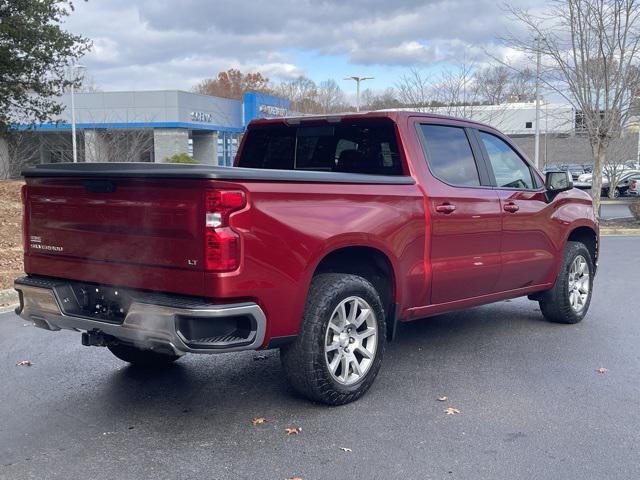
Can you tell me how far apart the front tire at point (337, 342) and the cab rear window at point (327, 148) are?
1.19 meters

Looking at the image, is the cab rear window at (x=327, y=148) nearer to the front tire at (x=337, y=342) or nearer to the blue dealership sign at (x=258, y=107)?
the front tire at (x=337, y=342)

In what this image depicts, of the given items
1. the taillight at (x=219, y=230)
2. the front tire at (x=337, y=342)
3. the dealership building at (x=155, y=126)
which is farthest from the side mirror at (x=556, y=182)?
the dealership building at (x=155, y=126)

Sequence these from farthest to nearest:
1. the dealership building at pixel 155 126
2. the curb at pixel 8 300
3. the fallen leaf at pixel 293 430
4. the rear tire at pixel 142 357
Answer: the dealership building at pixel 155 126 < the curb at pixel 8 300 < the rear tire at pixel 142 357 < the fallen leaf at pixel 293 430

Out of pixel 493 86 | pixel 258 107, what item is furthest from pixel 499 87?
pixel 258 107

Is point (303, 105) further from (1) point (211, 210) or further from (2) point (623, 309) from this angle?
(1) point (211, 210)

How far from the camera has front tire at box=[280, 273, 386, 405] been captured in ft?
14.8

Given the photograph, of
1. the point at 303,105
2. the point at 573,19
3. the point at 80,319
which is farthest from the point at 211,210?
the point at 303,105

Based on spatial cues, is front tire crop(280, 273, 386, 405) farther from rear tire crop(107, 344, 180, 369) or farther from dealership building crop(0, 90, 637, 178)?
dealership building crop(0, 90, 637, 178)

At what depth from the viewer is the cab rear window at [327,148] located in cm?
561

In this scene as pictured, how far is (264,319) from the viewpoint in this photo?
4.16 m

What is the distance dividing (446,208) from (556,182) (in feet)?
6.12

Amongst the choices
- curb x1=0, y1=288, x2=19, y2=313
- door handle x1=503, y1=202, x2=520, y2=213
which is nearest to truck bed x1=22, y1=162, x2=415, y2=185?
door handle x1=503, y1=202, x2=520, y2=213

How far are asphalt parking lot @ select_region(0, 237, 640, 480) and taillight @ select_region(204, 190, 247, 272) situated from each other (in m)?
1.10

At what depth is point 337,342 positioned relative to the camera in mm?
4742
